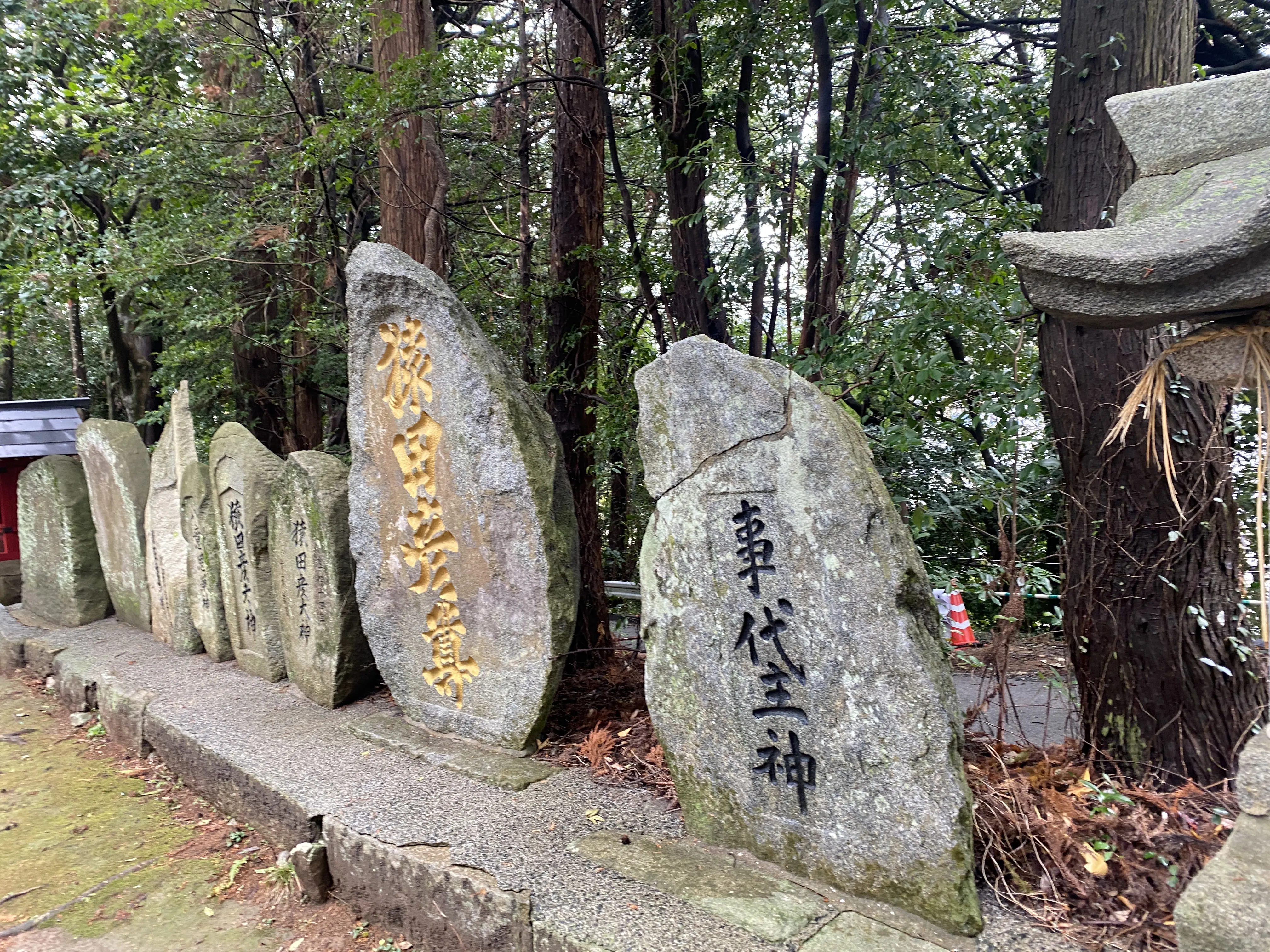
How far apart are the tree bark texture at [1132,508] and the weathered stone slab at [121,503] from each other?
620 cm

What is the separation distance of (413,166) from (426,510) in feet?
7.60

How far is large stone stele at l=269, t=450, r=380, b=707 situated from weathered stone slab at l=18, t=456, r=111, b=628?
3305mm

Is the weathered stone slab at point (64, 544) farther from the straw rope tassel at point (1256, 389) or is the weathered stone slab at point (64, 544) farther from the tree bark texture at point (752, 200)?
the straw rope tassel at point (1256, 389)

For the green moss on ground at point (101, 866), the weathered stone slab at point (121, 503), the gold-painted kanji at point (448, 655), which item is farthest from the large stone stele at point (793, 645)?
the weathered stone slab at point (121, 503)

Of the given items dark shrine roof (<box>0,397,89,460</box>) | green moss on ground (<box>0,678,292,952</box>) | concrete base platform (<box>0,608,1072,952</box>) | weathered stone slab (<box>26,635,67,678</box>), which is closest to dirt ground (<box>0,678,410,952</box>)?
green moss on ground (<box>0,678,292,952</box>)

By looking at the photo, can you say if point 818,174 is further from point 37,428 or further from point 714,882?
point 37,428

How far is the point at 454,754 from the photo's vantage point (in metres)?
3.44

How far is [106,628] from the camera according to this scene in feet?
20.8

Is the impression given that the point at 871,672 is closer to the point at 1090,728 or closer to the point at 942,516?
the point at 1090,728

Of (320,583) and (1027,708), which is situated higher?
(320,583)

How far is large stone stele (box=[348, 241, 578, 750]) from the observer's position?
3314 mm

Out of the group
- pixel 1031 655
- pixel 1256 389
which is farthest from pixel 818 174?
pixel 1031 655

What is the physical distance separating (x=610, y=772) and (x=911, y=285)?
262 centimetres

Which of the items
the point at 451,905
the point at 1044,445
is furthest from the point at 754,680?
the point at 1044,445
